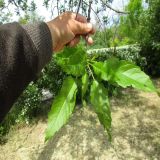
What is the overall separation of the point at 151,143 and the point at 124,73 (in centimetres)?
463

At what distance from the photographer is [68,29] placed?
0.70 m

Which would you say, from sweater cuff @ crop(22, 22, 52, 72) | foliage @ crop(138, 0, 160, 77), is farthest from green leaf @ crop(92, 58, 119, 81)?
foliage @ crop(138, 0, 160, 77)

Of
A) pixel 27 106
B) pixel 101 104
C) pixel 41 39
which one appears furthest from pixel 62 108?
pixel 27 106

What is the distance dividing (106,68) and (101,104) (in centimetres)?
7

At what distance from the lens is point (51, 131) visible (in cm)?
48

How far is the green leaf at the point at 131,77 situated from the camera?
491 millimetres

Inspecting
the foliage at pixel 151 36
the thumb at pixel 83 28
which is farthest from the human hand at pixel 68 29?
the foliage at pixel 151 36

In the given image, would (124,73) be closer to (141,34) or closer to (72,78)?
(72,78)

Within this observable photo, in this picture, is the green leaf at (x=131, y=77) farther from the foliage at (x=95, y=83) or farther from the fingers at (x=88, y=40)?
the fingers at (x=88, y=40)

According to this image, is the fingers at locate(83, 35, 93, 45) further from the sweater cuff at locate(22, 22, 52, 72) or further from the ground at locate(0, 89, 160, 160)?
the ground at locate(0, 89, 160, 160)

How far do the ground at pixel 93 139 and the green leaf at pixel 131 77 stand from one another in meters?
4.21

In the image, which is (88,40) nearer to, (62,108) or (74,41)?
(74,41)

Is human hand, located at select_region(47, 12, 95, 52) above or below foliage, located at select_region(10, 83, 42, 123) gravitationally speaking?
above

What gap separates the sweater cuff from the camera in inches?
24.5
